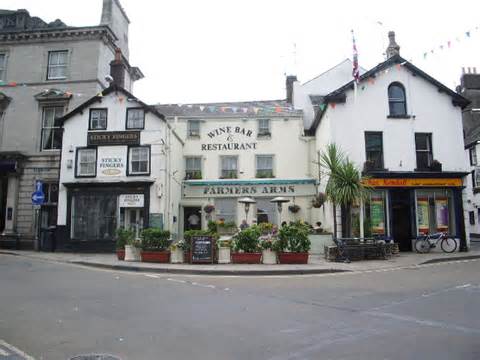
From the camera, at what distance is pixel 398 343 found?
18.0 feet

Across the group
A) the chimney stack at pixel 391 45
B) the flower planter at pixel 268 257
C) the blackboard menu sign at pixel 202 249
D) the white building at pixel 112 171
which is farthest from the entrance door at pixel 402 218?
the white building at pixel 112 171

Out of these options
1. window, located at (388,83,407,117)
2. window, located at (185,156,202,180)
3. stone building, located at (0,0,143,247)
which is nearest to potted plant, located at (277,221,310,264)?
window, located at (388,83,407,117)

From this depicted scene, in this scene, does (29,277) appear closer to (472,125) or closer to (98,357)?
(98,357)

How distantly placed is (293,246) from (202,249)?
138 inches

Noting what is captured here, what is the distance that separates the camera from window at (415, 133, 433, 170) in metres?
20.5

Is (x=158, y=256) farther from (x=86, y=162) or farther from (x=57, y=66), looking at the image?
(x=57, y=66)

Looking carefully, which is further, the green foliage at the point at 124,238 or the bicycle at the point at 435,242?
the bicycle at the point at 435,242

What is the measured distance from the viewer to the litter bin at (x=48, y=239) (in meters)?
21.0

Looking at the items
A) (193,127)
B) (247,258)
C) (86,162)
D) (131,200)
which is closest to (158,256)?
(247,258)

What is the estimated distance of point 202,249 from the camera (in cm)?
1507

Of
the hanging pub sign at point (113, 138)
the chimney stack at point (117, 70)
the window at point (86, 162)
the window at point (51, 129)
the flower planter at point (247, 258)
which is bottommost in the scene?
the flower planter at point (247, 258)

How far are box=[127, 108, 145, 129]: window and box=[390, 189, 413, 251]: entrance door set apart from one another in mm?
13787

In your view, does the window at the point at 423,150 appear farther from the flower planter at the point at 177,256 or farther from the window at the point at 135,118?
the window at the point at 135,118

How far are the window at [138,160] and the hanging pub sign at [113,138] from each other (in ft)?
1.45
